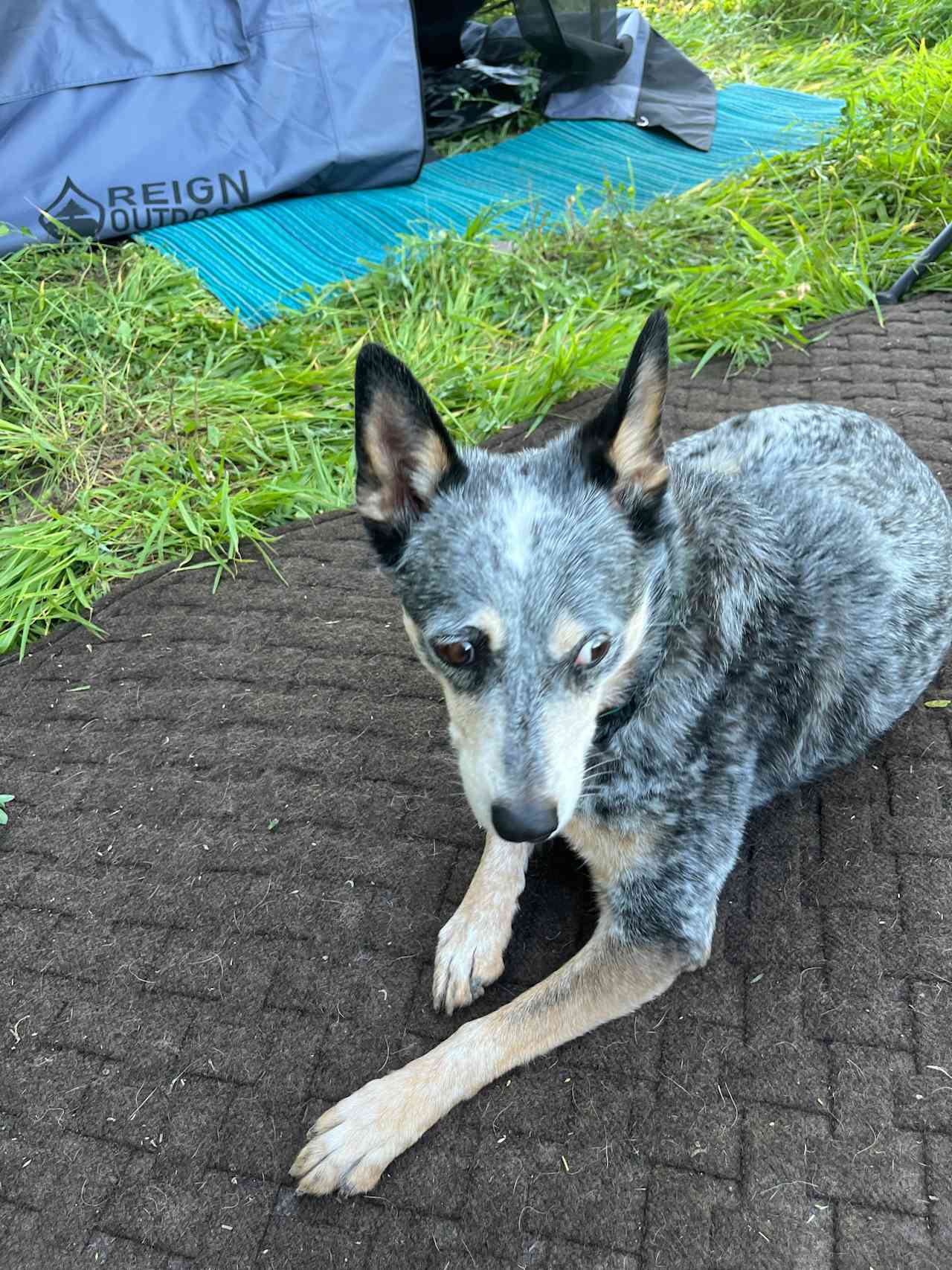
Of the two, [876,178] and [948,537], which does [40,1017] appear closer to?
[948,537]

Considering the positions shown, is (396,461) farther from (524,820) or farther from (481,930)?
(481,930)

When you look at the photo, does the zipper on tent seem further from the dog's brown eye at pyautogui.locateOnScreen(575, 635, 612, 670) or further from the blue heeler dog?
the dog's brown eye at pyautogui.locateOnScreen(575, 635, 612, 670)

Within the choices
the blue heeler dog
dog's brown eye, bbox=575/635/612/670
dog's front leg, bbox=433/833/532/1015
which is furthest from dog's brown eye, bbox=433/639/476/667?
dog's front leg, bbox=433/833/532/1015

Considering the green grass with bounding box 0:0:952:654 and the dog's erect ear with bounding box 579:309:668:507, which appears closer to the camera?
the dog's erect ear with bounding box 579:309:668:507

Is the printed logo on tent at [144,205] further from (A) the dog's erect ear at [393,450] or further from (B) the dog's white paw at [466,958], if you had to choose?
(B) the dog's white paw at [466,958]

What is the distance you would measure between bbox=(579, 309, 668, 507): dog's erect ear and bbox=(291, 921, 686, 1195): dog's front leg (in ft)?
3.53

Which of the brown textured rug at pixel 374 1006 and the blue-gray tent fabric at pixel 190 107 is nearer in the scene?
the brown textured rug at pixel 374 1006

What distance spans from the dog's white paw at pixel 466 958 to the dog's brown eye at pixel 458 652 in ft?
2.37

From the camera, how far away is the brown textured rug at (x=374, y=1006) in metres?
1.84

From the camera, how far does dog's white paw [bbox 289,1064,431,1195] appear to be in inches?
73.7

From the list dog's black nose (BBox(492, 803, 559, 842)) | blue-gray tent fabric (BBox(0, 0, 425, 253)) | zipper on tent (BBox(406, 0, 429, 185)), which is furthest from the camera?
zipper on tent (BBox(406, 0, 429, 185))

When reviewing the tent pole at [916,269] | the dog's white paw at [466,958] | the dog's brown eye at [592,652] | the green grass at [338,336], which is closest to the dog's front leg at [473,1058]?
the dog's white paw at [466,958]

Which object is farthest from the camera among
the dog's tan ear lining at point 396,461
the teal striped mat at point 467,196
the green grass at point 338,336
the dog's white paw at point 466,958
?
the teal striped mat at point 467,196

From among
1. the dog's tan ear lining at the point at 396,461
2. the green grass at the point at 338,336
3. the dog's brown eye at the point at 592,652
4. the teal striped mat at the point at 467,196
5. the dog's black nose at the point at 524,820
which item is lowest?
the green grass at the point at 338,336
